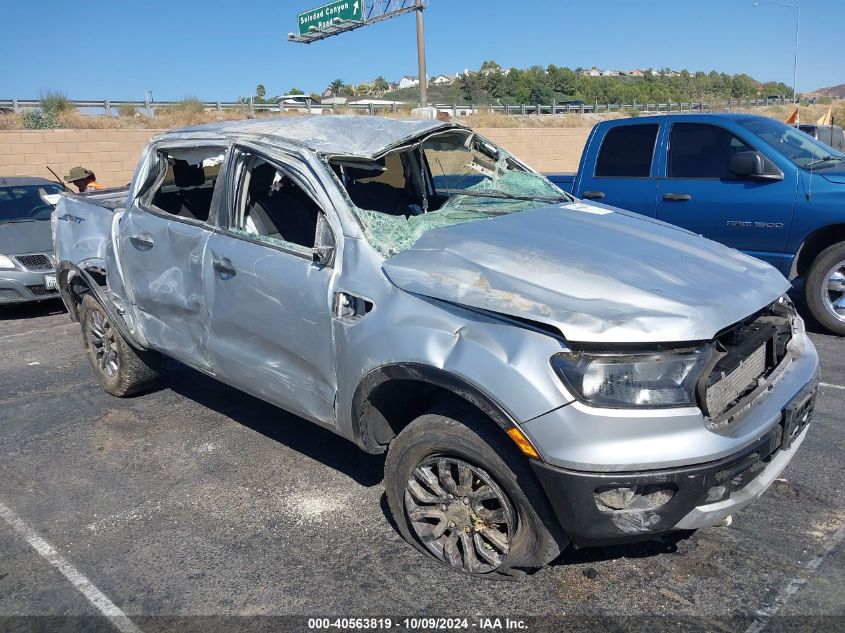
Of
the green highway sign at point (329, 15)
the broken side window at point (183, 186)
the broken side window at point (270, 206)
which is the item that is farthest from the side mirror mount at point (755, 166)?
the green highway sign at point (329, 15)

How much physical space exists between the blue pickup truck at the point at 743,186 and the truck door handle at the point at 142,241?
174 inches

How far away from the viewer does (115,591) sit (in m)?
3.12

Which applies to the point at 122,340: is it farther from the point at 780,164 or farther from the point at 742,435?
the point at 780,164

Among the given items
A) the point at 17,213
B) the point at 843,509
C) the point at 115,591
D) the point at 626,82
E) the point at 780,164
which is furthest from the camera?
the point at 626,82

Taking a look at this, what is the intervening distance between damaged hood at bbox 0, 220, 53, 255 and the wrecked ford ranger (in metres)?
4.80

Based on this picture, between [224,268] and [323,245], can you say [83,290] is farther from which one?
[323,245]

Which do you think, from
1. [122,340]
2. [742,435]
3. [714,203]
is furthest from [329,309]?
[714,203]

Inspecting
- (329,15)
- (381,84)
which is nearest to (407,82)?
(381,84)

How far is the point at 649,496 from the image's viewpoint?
2572 millimetres

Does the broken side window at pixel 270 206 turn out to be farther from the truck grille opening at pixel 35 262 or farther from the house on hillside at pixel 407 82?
the house on hillside at pixel 407 82

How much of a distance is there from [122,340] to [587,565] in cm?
349

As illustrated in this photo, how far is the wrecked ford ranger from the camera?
254 cm

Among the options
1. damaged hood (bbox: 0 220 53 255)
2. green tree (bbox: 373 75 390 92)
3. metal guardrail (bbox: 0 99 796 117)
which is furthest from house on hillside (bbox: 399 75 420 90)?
damaged hood (bbox: 0 220 53 255)

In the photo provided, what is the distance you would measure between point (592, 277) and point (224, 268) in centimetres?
196
